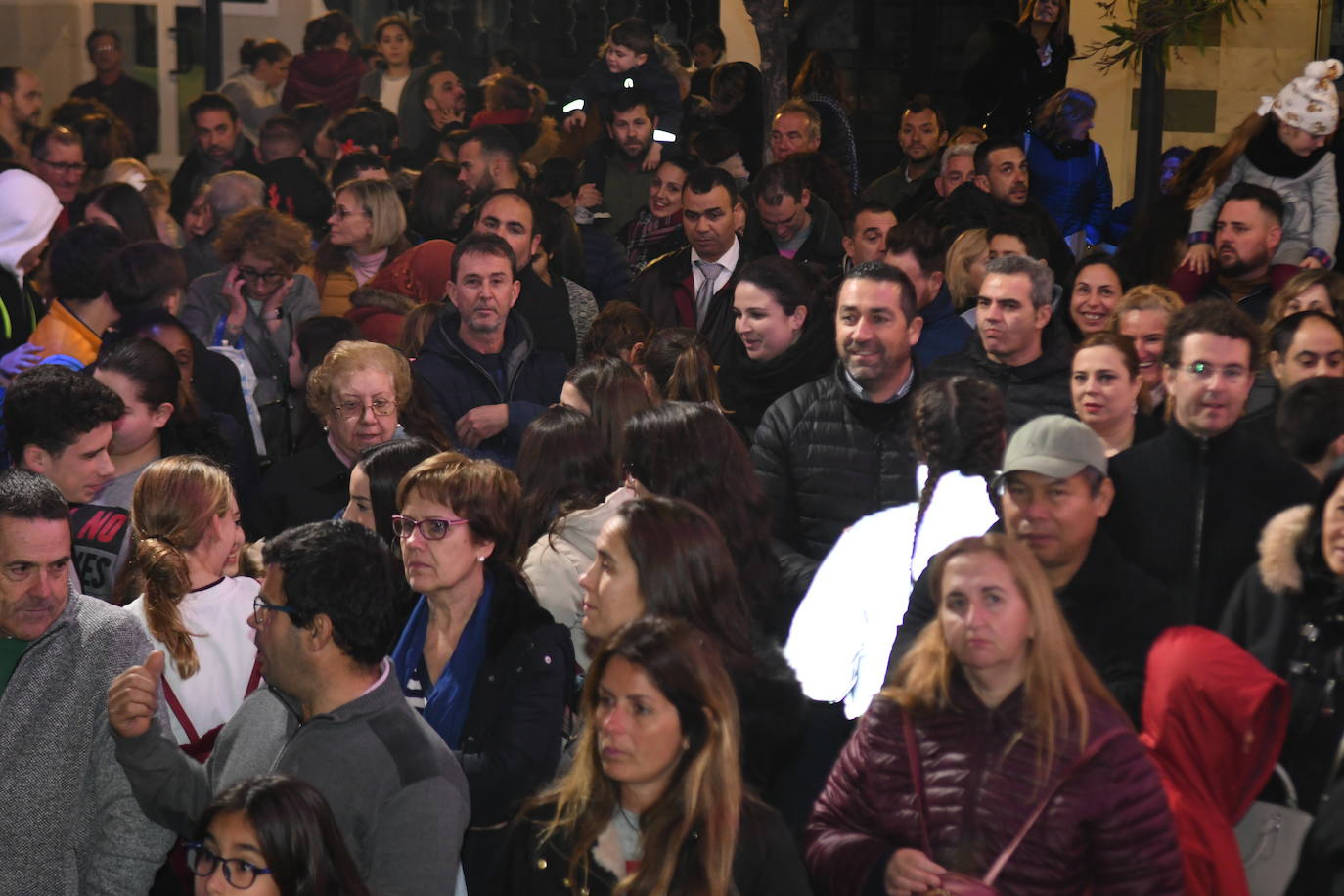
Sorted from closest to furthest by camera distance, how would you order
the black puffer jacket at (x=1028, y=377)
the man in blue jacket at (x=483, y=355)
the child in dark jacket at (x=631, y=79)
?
the black puffer jacket at (x=1028, y=377) < the man in blue jacket at (x=483, y=355) < the child in dark jacket at (x=631, y=79)

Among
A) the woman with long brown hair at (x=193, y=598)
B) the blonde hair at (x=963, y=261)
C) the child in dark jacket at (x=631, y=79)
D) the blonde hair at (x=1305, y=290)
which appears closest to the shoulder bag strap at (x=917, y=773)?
the woman with long brown hair at (x=193, y=598)

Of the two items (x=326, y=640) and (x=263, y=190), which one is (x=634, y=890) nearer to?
(x=326, y=640)

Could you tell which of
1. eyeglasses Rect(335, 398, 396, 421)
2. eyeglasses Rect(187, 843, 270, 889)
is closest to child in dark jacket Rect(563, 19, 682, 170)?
eyeglasses Rect(335, 398, 396, 421)

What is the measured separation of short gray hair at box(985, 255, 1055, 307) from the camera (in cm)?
627

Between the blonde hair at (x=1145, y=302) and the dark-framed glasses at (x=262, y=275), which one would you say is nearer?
the blonde hair at (x=1145, y=302)

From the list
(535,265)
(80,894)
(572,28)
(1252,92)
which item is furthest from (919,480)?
(572,28)

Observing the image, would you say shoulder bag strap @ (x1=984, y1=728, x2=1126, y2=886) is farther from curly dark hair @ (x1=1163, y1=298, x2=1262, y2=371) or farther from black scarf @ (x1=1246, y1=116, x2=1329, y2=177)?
black scarf @ (x1=1246, y1=116, x2=1329, y2=177)

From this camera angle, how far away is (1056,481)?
4.43m

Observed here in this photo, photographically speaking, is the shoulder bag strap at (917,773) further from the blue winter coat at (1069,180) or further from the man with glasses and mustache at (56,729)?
the blue winter coat at (1069,180)

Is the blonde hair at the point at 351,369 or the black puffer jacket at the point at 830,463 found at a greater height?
the blonde hair at the point at 351,369

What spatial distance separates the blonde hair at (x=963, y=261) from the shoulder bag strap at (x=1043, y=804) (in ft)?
A: 15.3

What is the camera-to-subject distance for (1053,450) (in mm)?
4453

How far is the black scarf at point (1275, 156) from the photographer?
27.7 ft

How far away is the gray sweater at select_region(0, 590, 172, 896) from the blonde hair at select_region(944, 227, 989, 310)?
4.88 m
